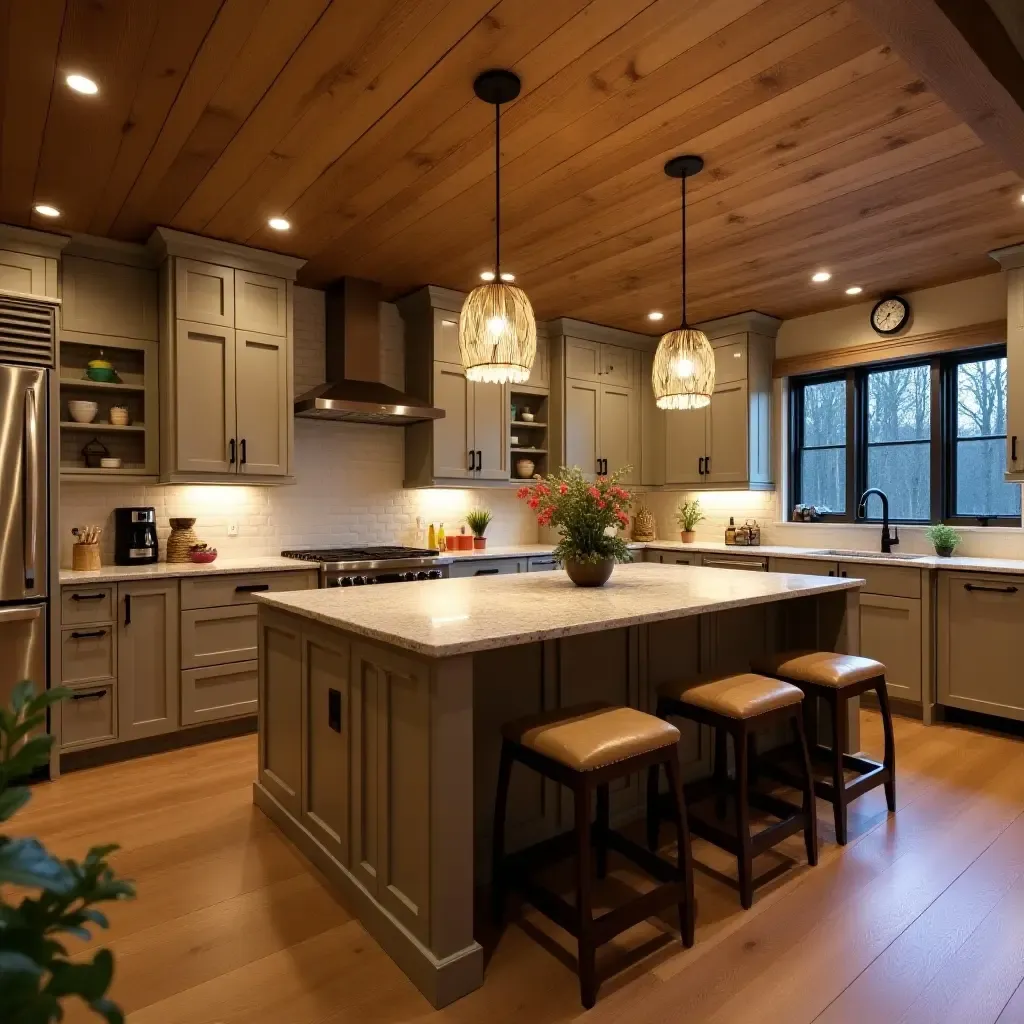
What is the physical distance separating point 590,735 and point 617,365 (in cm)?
438

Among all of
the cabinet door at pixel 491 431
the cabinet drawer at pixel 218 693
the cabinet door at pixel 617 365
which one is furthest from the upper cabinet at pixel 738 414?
the cabinet drawer at pixel 218 693

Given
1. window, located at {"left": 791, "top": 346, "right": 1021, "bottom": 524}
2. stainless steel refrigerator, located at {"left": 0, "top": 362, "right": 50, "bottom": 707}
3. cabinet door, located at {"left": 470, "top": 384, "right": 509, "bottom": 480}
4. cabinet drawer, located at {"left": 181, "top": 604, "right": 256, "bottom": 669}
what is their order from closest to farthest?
stainless steel refrigerator, located at {"left": 0, "top": 362, "right": 50, "bottom": 707}
cabinet drawer, located at {"left": 181, "top": 604, "right": 256, "bottom": 669}
window, located at {"left": 791, "top": 346, "right": 1021, "bottom": 524}
cabinet door, located at {"left": 470, "top": 384, "right": 509, "bottom": 480}

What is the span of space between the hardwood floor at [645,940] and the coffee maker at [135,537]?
1.42 meters

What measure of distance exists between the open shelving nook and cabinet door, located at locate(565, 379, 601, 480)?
2.89 metres

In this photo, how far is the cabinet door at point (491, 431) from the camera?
4.98m

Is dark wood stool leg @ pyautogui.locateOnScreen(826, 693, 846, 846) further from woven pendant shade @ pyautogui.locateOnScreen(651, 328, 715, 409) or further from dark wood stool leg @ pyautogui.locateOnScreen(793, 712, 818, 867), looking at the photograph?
woven pendant shade @ pyautogui.locateOnScreen(651, 328, 715, 409)

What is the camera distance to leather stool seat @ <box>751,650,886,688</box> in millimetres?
2604

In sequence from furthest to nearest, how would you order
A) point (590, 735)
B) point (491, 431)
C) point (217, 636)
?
point (491, 431)
point (217, 636)
point (590, 735)

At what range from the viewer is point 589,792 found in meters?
1.82

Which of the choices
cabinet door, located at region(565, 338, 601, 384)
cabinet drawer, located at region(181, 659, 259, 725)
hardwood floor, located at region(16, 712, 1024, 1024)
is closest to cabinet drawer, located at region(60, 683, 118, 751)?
cabinet drawer, located at region(181, 659, 259, 725)

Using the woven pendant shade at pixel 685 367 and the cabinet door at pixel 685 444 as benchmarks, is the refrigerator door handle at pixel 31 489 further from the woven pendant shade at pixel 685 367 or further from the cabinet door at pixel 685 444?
the cabinet door at pixel 685 444

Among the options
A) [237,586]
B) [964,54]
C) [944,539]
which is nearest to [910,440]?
[944,539]

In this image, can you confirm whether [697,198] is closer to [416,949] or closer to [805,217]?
[805,217]

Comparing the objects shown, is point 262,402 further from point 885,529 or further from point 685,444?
point 885,529
